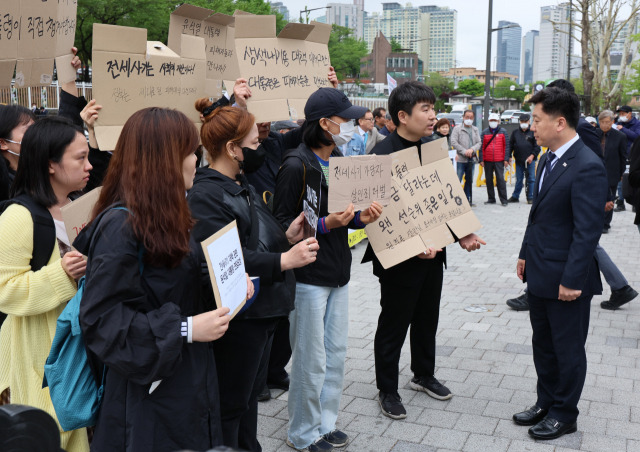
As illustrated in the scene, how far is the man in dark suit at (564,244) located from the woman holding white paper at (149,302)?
2.39 m

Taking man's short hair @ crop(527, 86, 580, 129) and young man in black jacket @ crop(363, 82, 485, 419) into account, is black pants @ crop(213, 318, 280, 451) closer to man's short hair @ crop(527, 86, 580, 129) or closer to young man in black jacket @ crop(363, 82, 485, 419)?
young man in black jacket @ crop(363, 82, 485, 419)

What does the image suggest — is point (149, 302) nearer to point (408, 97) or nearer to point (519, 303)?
point (408, 97)

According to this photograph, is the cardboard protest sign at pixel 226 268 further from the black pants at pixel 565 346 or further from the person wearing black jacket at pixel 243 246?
the black pants at pixel 565 346

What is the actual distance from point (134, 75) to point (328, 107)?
1093 mm

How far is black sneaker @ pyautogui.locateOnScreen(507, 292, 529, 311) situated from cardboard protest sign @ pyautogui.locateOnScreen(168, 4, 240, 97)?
13.3 ft

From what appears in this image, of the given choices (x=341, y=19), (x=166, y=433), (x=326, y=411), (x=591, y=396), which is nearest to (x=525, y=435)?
(x=591, y=396)

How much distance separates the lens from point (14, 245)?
256cm

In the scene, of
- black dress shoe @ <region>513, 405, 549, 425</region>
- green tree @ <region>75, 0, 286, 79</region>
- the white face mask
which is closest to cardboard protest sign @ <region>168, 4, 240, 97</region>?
the white face mask

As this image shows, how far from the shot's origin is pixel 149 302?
2.21 metres

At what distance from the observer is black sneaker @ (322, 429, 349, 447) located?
3.87 meters

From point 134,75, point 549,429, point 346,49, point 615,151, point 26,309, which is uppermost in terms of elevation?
point 346,49

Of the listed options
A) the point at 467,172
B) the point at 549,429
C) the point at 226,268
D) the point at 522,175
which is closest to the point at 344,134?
the point at 226,268

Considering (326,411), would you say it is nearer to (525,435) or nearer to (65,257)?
(525,435)

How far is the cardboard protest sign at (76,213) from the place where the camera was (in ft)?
8.60
